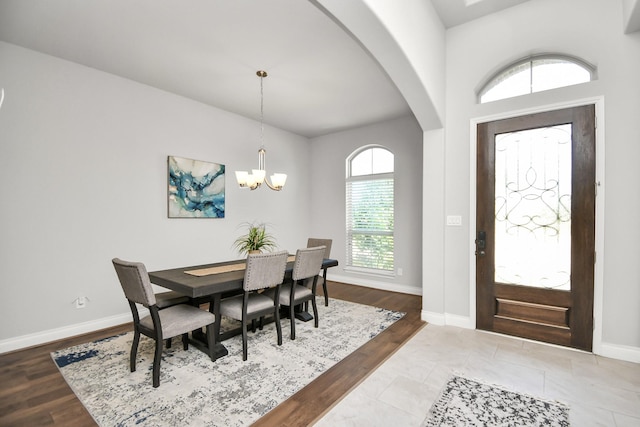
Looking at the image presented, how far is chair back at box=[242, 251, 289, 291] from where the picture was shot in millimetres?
2586

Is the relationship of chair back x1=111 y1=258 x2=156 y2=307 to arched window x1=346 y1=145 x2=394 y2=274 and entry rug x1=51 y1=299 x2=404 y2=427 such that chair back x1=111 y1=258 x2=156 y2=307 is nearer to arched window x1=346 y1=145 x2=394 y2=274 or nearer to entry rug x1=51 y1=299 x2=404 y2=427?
entry rug x1=51 y1=299 x2=404 y2=427

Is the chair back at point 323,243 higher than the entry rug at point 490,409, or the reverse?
the chair back at point 323,243

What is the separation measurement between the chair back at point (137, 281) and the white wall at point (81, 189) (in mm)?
1451

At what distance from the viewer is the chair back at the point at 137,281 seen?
2.14 metres

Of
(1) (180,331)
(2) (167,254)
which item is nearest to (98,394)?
(1) (180,331)

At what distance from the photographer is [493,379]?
229 cm

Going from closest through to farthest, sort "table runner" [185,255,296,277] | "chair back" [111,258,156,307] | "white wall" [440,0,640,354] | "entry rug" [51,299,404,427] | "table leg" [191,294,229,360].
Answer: "entry rug" [51,299,404,427], "chair back" [111,258,156,307], "white wall" [440,0,640,354], "table leg" [191,294,229,360], "table runner" [185,255,296,277]

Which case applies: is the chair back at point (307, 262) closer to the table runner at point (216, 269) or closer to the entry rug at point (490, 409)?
the table runner at point (216, 269)

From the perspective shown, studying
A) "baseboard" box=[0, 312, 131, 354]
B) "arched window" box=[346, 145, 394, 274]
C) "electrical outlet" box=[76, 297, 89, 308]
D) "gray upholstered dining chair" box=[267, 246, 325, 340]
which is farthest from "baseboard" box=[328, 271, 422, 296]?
"electrical outlet" box=[76, 297, 89, 308]

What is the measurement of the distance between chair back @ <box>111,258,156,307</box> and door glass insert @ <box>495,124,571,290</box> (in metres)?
3.25

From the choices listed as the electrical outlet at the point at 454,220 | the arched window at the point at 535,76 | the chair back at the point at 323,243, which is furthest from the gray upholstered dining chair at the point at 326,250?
the arched window at the point at 535,76

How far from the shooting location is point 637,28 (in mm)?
2484

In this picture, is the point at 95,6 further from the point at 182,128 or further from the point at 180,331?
the point at 180,331

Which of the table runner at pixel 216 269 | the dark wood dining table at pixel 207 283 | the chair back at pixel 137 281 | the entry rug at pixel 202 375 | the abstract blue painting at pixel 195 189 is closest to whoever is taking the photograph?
the entry rug at pixel 202 375
